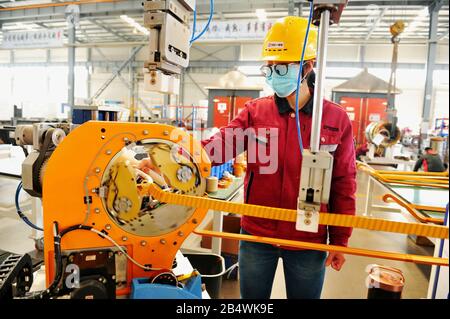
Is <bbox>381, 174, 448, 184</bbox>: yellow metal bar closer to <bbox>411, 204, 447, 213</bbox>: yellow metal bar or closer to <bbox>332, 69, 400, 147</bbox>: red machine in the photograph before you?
<bbox>411, 204, 447, 213</bbox>: yellow metal bar

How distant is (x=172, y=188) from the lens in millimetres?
1054

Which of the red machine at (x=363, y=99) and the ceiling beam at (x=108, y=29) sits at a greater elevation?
the ceiling beam at (x=108, y=29)

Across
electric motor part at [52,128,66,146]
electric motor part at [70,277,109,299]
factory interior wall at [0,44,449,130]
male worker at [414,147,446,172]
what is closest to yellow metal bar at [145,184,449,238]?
electric motor part at [70,277,109,299]

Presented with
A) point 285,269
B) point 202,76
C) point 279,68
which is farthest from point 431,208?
point 202,76

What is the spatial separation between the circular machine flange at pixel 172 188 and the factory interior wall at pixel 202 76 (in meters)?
9.13

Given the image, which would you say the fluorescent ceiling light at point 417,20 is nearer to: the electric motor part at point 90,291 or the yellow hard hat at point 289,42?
the yellow hard hat at point 289,42

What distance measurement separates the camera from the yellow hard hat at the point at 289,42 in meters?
1.16

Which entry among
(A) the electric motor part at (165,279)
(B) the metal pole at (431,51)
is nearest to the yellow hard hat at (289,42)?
(A) the electric motor part at (165,279)

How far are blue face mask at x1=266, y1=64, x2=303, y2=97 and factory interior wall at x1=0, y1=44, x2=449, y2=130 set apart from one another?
886 centimetres

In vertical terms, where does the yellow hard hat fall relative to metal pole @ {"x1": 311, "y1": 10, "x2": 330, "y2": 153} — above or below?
above

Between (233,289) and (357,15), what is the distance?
342 inches

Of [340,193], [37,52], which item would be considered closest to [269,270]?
[340,193]

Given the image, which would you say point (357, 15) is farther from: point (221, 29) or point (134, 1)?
point (134, 1)

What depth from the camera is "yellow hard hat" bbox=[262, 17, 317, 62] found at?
116cm
